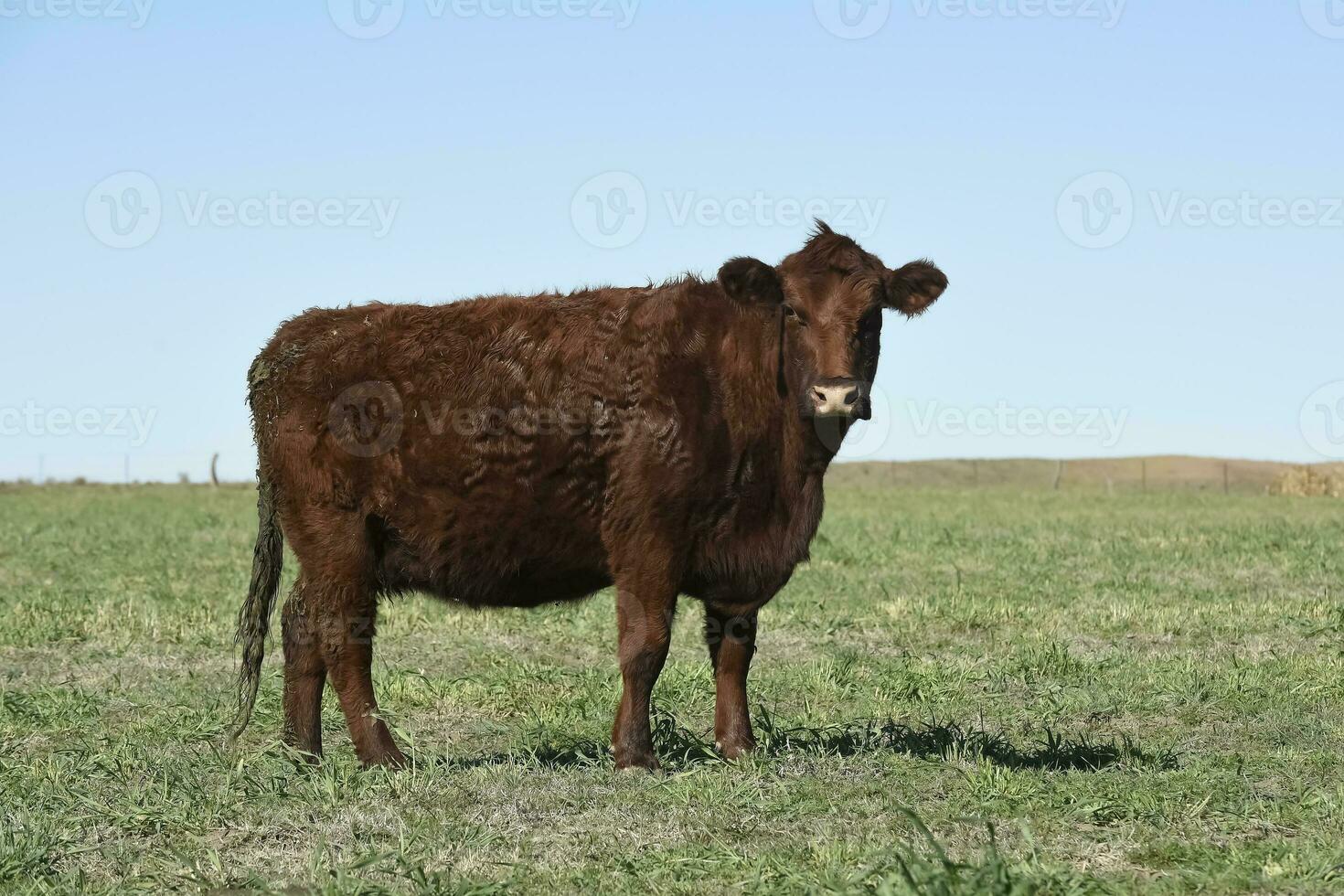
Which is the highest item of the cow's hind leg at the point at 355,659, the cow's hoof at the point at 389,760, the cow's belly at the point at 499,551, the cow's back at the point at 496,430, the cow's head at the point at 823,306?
the cow's head at the point at 823,306

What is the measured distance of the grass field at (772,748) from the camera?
5.71 metres

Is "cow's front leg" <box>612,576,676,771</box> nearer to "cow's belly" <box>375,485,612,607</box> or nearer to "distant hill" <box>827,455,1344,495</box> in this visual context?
"cow's belly" <box>375,485,612,607</box>

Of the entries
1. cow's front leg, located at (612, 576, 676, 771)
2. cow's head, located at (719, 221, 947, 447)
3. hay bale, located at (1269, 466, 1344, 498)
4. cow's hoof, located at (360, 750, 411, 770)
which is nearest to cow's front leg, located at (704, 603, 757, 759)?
cow's front leg, located at (612, 576, 676, 771)

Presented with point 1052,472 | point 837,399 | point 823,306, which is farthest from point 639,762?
point 1052,472

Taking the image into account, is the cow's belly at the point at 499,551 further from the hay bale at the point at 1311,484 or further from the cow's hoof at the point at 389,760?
the hay bale at the point at 1311,484

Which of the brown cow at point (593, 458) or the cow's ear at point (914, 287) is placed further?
the cow's ear at point (914, 287)

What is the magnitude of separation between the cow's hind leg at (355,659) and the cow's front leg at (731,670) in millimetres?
1754

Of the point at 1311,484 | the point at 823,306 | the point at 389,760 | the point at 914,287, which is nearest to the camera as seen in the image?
the point at 389,760

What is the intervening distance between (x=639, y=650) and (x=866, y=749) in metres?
1.38

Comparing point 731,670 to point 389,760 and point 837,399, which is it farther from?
point 389,760

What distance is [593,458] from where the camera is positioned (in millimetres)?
7836

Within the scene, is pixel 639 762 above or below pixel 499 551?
below

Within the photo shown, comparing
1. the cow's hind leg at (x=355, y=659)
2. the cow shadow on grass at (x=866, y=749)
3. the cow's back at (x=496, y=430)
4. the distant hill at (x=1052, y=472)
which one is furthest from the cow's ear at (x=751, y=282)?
the distant hill at (x=1052, y=472)

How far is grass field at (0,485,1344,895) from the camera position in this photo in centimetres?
571
